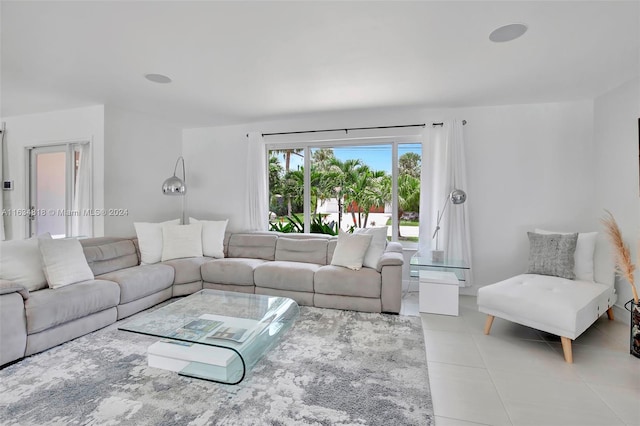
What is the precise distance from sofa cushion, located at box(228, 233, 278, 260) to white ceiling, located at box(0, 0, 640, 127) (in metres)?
1.83

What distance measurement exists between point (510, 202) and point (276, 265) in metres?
3.10

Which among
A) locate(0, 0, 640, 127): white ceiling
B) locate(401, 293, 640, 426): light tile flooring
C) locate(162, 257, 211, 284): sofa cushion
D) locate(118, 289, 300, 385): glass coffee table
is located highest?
locate(0, 0, 640, 127): white ceiling

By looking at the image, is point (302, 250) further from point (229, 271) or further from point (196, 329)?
point (196, 329)

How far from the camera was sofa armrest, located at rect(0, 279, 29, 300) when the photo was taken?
7.23ft

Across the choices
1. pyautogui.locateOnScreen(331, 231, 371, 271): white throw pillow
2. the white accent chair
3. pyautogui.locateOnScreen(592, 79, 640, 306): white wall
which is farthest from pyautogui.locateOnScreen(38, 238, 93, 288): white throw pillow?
pyautogui.locateOnScreen(592, 79, 640, 306): white wall

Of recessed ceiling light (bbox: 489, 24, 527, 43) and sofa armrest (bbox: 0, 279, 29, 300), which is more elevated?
recessed ceiling light (bbox: 489, 24, 527, 43)

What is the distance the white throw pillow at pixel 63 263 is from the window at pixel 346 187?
260 centimetres

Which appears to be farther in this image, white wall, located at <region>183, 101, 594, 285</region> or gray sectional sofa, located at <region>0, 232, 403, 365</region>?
white wall, located at <region>183, 101, 594, 285</region>

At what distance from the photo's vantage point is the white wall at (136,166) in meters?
4.07

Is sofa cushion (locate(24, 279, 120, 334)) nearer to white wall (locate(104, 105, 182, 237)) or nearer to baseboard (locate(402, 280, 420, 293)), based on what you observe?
white wall (locate(104, 105, 182, 237))

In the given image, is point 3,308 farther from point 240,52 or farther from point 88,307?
point 240,52

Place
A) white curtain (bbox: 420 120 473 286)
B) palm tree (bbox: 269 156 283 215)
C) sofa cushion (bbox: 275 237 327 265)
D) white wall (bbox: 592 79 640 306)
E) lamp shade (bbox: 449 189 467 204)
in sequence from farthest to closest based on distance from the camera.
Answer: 1. palm tree (bbox: 269 156 283 215)
2. sofa cushion (bbox: 275 237 327 265)
3. white curtain (bbox: 420 120 473 286)
4. lamp shade (bbox: 449 189 467 204)
5. white wall (bbox: 592 79 640 306)

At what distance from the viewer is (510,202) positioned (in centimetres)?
390

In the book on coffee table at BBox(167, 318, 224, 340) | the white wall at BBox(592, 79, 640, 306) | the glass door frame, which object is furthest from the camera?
the glass door frame
